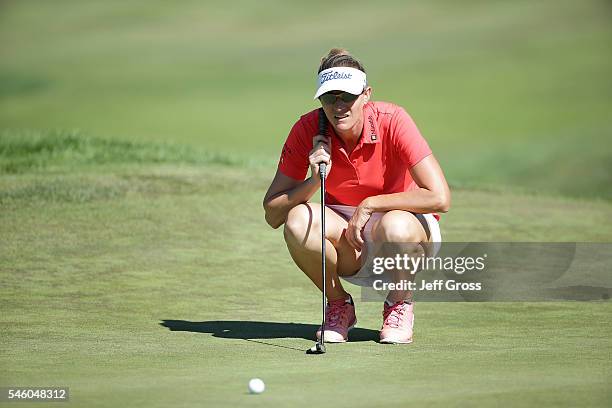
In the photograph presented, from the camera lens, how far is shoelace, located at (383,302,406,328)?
4.95m

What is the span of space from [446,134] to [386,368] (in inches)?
749

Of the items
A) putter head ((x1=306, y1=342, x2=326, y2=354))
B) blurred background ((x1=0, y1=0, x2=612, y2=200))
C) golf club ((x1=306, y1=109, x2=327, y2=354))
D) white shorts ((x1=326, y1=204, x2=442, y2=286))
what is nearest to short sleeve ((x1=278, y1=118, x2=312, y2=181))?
golf club ((x1=306, y1=109, x2=327, y2=354))

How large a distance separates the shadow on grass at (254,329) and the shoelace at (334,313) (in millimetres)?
101

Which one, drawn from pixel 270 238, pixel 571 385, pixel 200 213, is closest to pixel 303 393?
pixel 571 385

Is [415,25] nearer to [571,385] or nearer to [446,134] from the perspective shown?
[446,134]

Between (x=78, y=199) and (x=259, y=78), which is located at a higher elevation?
(x=259, y=78)

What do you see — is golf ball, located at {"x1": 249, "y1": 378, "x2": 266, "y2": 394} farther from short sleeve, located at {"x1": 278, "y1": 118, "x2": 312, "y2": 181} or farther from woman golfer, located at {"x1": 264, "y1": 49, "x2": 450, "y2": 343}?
short sleeve, located at {"x1": 278, "y1": 118, "x2": 312, "y2": 181}

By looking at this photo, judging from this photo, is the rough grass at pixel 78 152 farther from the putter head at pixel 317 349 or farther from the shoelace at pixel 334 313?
the putter head at pixel 317 349

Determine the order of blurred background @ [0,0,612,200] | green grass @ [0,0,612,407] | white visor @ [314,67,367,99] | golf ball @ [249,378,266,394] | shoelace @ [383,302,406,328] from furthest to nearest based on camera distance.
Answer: blurred background @ [0,0,612,200] → shoelace @ [383,302,406,328] → white visor @ [314,67,367,99] → green grass @ [0,0,612,407] → golf ball @ [249,378,266,394]

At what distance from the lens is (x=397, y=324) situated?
16.2ft

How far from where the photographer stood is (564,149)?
60.9ft

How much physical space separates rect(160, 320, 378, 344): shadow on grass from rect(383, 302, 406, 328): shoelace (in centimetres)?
16

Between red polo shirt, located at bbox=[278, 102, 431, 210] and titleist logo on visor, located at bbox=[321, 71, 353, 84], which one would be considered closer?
titleist logo on visor, located at bbox=[321, 71, 353, 84]

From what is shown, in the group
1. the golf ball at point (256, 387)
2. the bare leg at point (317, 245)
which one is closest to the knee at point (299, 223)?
the bare leg at point (317, 245)
